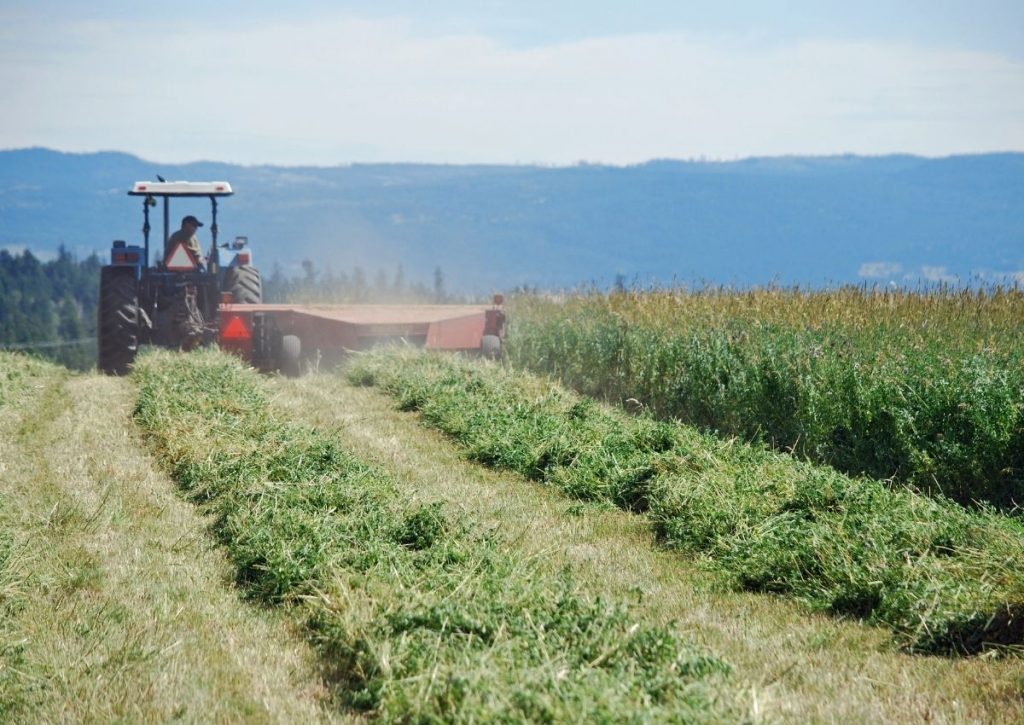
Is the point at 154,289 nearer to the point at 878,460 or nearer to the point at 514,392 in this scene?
the point at 514,392

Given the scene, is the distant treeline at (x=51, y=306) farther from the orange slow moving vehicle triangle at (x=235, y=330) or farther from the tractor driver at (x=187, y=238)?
the orange slow moving vehicle triangle at (x=235, y=330)

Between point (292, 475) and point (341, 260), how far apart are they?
169 meters

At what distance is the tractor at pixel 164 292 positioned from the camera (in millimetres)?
16750

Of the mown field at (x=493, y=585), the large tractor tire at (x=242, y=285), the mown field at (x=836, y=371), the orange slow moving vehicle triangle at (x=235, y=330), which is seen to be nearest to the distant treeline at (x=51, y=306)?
the large tractor tire at (x=242, y=285)

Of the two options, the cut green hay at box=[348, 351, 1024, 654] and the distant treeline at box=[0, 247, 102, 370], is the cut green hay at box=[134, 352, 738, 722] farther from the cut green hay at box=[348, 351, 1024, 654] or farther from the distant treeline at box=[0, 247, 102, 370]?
the distant treeline at box=[0, 247, 102, 370]

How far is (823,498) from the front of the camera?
7078 mm

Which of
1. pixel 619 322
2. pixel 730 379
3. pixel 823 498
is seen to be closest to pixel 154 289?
pixel 619 322

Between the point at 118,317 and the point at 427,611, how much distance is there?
513 inches

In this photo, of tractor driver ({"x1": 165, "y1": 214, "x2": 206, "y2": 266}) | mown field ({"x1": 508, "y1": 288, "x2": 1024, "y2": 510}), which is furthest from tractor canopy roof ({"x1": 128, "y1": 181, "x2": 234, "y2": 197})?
mown field ({"x1": 508, "y1": 288, "x2": 1024, "y2": 510})

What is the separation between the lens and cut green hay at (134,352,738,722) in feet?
13.4

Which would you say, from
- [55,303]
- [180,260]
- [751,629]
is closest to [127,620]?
[751,629]

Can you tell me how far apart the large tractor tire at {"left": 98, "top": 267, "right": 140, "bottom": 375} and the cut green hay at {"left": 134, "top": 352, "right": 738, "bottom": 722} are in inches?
353

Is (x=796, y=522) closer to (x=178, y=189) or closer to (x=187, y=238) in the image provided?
(x=187, y=238)

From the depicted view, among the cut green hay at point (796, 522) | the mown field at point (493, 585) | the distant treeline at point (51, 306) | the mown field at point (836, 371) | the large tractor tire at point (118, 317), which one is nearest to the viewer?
the mown field at point (493, 585)
